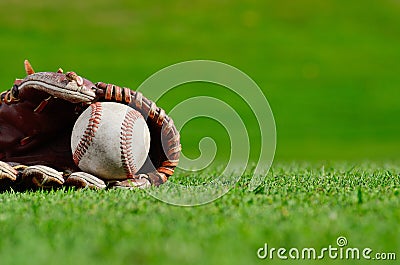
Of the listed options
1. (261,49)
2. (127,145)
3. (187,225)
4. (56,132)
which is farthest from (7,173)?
(261,49)

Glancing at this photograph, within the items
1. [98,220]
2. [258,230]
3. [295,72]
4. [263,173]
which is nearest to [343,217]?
[258,230]

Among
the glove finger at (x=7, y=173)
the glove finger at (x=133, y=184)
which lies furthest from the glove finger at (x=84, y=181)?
the glove finger at (x=7, y=173)

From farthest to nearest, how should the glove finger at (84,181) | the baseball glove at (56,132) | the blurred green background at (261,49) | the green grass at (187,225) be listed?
the blurred green background at (261,49)
the baseball glove at (56,132)
the glove finger at (84,181)
the green grass at (187,225)

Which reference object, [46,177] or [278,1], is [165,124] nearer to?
[46,177]

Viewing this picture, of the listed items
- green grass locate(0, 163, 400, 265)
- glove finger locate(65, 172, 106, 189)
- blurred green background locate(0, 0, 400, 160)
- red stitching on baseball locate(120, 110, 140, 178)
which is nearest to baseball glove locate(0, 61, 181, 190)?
glove finger locate(65, 172, 106, 189)

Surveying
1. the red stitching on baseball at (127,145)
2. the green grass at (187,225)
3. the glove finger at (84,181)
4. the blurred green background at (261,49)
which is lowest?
the green grass at (187,225)

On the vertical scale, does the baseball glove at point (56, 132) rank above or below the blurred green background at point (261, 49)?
below

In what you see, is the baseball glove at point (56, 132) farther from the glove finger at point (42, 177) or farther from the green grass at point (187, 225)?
the green grass at point (187, 225)

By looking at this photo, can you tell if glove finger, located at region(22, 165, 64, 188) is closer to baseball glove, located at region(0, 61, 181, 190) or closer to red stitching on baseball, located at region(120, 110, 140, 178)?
baseball glove, located at region(0, 61, 181, 190)
